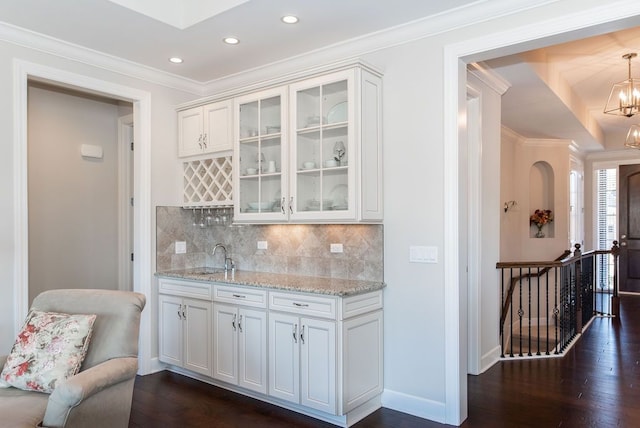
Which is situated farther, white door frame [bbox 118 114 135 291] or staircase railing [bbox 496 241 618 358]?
white door frame [bbox 118 114 135 291]

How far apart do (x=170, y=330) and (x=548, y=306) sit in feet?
14.3

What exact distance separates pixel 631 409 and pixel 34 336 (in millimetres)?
3972

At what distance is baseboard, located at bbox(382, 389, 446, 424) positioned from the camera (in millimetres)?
3158

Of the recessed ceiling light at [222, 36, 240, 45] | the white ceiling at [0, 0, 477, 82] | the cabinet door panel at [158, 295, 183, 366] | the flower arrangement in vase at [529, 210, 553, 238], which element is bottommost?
the cabinet door panel at [158, 295, 183, 366]

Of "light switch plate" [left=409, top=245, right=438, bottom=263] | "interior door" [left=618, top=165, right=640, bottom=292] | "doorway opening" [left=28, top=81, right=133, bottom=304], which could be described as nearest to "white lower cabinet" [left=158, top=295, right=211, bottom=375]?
"doorway opening" [left=28, top=81, right=133, bottom=304]

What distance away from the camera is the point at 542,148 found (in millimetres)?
7078

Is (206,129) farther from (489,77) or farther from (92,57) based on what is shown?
(489,77)

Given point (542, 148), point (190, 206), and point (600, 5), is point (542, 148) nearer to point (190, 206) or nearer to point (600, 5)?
point (600, 5)

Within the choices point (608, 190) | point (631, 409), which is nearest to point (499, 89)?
point (631, 409)

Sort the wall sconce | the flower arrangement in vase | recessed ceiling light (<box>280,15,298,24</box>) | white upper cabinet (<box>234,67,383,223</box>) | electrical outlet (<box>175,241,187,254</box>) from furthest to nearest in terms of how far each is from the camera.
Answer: the flower arrangement in vase < the wall sconce < electrical outlet (<box>175,241,187,254</box>) < white upper cabinet (<box>234,67,383,223</box>) < recessed ceiling light (<box>280,15,298,24</box>)

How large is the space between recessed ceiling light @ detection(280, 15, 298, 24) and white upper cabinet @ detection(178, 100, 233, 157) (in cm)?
102

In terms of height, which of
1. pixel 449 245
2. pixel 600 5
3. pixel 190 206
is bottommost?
pixel 449 245

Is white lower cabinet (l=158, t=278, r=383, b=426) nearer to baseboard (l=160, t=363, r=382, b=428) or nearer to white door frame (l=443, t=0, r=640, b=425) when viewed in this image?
baseboard (l=160, t=363, r=382, b=428)

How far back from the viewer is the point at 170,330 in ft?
13.5
